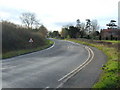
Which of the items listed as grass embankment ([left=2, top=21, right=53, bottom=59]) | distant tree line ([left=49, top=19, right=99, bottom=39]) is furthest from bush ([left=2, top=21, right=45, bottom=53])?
distant tree line ([left=49, top=19, right=99, bottom=39])

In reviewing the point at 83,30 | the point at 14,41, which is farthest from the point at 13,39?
the point at 83,30

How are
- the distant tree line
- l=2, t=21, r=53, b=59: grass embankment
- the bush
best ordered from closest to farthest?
l=2, t=21, r=53, b=59: grass embankment < the bush < the distant tree line

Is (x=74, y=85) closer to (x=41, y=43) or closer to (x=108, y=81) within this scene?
(x=108, y=81)

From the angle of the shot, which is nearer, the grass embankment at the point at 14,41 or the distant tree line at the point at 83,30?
the grass embankment at the point at 14,41

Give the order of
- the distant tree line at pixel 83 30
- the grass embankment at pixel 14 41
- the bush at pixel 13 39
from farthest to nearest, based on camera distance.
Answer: the distant tree line at pixel 83 30 → the bush at pixel 13 39 → the grass embankment at pixel 14 41

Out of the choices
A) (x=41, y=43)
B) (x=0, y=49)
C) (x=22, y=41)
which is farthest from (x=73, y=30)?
(x=0, y=49)

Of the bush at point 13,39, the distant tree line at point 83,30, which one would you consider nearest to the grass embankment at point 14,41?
the bush at point 13,39

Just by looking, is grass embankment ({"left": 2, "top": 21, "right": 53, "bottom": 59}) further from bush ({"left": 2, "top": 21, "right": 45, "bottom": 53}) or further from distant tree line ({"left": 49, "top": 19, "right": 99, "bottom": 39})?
distant tree line ({"left": 49, "top": 19, "right": 99, "bottom": 39})

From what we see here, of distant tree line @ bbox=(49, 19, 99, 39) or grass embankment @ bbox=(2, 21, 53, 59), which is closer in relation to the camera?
grass embankment @ bbox=(2, 21, 53, 59)

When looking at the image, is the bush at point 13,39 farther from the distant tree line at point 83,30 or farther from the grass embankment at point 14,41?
the distant tree line at point 83,30

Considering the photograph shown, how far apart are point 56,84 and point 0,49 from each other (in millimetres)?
18883

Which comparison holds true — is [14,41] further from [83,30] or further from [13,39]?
[83,30]

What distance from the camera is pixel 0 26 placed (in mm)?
29422

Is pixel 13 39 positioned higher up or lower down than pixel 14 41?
higher up
